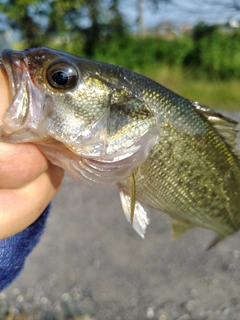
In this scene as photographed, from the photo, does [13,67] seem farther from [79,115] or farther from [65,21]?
[65,21]

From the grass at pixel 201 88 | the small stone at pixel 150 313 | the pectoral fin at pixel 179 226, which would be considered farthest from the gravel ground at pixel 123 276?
the grass at pixel 201 88

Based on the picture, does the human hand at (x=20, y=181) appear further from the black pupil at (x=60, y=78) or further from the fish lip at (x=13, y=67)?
the black pupil at (x=60, y=78)

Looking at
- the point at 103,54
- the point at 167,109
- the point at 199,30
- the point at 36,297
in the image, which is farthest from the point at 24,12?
the point at 167,109

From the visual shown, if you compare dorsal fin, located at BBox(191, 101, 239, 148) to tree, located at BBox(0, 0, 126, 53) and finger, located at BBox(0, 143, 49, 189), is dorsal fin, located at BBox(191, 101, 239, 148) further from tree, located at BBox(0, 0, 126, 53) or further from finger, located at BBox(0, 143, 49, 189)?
tree, located at BBox(0, 0, 126, 53)

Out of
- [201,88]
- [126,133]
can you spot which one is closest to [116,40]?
[201,88]

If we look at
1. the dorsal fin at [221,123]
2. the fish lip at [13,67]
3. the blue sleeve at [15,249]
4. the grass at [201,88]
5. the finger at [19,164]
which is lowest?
the grass at [201,88]
